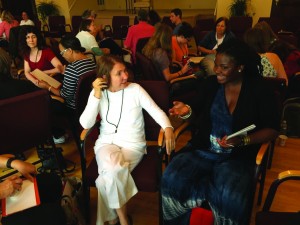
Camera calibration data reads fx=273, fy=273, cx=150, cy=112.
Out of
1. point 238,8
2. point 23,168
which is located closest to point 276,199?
point 23,168

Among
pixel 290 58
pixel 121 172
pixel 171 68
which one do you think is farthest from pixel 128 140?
pixel 290 58

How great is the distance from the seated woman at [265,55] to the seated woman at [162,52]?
0.80m

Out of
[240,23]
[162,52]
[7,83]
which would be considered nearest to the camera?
[7,83]

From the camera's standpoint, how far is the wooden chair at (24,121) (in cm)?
181

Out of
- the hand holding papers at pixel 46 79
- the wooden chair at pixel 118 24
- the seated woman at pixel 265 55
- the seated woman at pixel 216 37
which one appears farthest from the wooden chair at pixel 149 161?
the wooden chair at pixel 118 24

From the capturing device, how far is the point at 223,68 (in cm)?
165

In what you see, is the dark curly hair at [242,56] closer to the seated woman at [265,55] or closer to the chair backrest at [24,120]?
the seated woman at [265,55]

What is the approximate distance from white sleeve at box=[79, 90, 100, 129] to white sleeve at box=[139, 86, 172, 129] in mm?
298

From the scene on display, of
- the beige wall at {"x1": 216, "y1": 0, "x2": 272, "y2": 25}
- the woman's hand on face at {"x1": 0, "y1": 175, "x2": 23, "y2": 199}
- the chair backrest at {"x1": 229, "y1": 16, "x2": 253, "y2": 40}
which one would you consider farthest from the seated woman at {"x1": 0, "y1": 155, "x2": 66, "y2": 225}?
the beige wall at {"x1": 216, "y1": 0, "x2": 272, "y2": 25}

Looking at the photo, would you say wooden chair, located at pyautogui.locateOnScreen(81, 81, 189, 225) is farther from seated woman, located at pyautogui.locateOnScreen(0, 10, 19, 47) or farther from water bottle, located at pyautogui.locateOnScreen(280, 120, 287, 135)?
seated woman, located at pyautogui.locateOnScreen(0, 10, 19, 47)

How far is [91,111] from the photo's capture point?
1780 mm

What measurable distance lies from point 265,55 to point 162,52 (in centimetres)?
101

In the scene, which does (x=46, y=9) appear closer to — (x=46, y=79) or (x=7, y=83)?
(x=46, y=79)

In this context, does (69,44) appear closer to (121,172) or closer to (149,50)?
(149,50)
